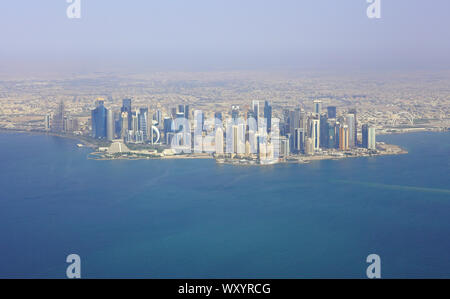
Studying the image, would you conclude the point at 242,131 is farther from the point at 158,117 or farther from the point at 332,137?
the point at 158,117

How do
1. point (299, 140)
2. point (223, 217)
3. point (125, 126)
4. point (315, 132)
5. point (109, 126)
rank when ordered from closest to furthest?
point (223, 217) < point (299, 140) < point (315, 132) < point (109, 126) < point (125, 126)

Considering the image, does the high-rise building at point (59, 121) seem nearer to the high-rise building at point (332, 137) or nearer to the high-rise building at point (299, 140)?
the high-rise building at point (299, 140)

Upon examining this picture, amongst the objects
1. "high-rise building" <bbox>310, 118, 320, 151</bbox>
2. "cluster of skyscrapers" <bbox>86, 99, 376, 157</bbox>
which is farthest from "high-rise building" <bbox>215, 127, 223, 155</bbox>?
"high-rise building" <bbox>310, 118, 320, 151</bbox>

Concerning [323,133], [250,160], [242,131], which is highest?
[242,131]

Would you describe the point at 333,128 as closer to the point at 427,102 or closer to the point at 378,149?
the point at 378,149

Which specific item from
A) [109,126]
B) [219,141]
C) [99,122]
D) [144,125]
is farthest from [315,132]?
[99,122]
